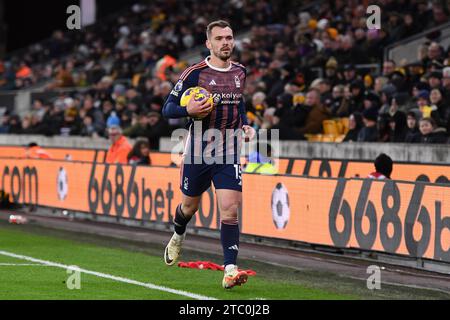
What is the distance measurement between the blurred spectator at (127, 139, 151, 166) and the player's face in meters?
9.44

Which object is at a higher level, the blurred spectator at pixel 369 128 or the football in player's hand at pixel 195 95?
the football in player's hand at pixel 195 95

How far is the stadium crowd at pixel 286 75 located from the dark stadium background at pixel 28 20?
28.7 feet

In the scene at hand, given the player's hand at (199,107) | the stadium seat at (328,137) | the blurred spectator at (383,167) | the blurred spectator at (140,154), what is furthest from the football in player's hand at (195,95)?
the stadium seat at (328,137)

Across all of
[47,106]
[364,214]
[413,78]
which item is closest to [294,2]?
[47,106]

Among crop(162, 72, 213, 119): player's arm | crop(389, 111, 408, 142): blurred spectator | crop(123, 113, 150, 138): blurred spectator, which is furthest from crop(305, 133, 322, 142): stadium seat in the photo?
crop(162, 72, 213, 119): player's arm

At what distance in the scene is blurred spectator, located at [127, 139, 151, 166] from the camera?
2048cm

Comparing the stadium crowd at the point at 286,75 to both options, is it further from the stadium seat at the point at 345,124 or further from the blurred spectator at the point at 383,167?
the blurred spectator at the point at 383,167

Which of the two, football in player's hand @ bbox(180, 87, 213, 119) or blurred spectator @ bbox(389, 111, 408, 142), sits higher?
football in player's hand @ bbox(180, 87, 213, 119)

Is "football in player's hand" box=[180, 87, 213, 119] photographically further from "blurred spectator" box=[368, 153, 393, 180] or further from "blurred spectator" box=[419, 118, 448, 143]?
"blurred spectator" box=[419, 118, 448, 143]

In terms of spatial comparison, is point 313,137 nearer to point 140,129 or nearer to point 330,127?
point 330,127

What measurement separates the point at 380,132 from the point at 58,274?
28.2 ft

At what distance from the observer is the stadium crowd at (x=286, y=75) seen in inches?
778

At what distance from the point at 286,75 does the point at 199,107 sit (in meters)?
13.4

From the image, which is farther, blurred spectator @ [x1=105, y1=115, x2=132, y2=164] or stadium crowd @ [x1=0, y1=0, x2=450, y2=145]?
blurred spectator @ [x1=105, y1=115, x2=132, y2=164]
